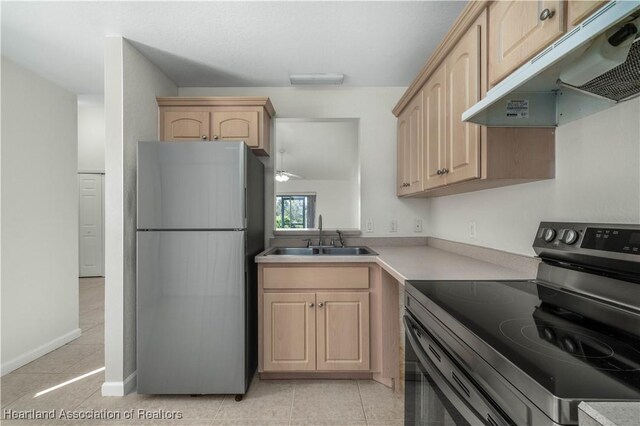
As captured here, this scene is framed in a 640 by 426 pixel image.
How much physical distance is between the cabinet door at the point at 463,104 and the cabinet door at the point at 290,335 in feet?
4.16

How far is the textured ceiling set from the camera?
1.76 m

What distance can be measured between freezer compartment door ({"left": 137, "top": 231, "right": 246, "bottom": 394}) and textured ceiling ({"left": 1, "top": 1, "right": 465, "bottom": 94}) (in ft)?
4.34

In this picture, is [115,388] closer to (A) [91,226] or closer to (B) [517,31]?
(B) [517,31]

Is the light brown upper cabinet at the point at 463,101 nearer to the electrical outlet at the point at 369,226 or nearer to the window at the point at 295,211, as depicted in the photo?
the electrical outlet at the point at 369,226

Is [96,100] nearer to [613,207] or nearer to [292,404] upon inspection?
[292,404]

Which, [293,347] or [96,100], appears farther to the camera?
[96,100]

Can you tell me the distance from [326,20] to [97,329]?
3.63 meters

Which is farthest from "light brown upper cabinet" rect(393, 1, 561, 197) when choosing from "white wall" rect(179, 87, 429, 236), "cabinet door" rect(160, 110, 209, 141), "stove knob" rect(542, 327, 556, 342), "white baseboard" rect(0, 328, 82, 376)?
"white baseboard" rect(0, 328, 82, 376)

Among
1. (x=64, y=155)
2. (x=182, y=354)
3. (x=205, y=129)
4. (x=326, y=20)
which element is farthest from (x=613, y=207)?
(x=64, y=155)

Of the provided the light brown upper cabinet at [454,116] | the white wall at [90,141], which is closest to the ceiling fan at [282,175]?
the light brown upper cabinet at [454,116]

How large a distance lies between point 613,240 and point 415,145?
138cm

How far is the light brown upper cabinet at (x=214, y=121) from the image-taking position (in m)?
2.41

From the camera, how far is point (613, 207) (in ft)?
3.46

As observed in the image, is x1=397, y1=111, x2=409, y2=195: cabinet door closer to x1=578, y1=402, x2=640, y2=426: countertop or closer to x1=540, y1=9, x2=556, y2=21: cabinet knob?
x1=540, y1=9, x2=556, y2=21: cabinet knob
